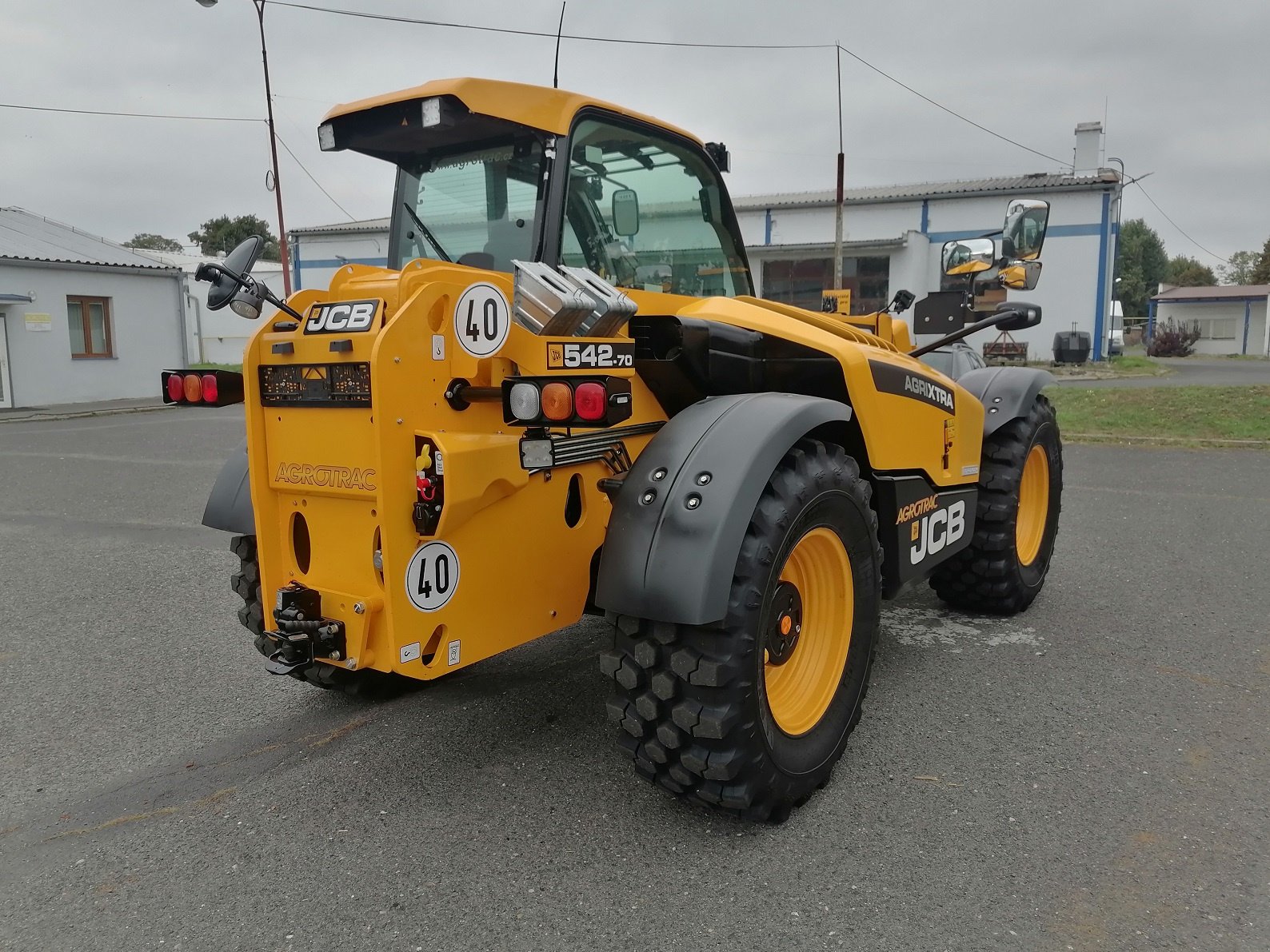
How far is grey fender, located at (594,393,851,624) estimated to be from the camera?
8.60 ft

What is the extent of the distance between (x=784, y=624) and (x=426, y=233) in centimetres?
203

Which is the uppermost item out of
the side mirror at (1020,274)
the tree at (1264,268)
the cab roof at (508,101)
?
the tree at (1264,268)

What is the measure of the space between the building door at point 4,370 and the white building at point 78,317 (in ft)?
0.06

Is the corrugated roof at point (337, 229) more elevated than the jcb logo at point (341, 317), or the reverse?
the corrugated roof at point (337, 229)

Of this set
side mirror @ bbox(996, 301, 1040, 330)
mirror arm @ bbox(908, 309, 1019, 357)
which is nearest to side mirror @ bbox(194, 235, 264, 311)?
mirror arm @ bbox(908, 309, 1019, 357)

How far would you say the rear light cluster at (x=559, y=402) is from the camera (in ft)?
8.33

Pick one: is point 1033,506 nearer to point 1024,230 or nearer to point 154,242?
point 1024,230

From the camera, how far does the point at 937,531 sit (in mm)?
4168

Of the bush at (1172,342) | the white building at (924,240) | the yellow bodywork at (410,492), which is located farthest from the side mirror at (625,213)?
the bush at (1172,342)

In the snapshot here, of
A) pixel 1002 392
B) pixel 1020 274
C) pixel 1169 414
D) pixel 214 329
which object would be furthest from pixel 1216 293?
pixel 1020 274

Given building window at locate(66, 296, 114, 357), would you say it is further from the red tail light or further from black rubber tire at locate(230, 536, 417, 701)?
the red tail light

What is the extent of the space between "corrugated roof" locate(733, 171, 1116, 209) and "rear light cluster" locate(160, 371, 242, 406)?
23.9 meters

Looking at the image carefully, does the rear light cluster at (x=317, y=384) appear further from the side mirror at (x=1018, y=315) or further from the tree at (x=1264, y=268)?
the tree at (x=1264, y=268)

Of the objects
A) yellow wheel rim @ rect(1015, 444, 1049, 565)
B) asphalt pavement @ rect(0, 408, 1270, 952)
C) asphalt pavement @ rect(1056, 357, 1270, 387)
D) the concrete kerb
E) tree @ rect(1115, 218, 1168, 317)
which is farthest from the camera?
tree @ rect(1115, 218, 1168, 317)
